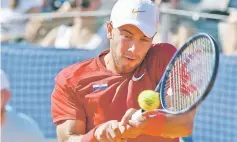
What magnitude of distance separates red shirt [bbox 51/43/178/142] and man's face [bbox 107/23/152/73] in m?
0.09

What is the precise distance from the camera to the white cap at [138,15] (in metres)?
3.94

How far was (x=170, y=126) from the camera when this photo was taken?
3.80 metres

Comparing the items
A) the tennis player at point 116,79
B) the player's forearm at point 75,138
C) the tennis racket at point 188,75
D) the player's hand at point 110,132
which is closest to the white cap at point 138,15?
the tennis player at point 116,79

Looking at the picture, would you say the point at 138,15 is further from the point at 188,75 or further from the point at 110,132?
the point at 110,132

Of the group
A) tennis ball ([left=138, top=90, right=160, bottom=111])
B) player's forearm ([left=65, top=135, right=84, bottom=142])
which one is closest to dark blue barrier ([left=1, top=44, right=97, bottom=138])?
player's forearm ([left=65, top=135, right=84, bottom=142])

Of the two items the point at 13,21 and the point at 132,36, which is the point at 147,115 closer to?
the point at 132,36

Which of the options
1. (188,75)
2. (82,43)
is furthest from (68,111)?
(82,43)

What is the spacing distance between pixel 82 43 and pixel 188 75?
422 cm

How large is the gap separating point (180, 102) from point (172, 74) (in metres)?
0.20

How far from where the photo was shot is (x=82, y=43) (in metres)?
8.05

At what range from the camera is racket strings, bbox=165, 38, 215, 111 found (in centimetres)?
366

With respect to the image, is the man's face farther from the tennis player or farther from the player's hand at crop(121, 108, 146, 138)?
the player's hand at crop(121, 108, 146, 138)

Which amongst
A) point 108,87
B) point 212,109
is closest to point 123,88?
point 108,87

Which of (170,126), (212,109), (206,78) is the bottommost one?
(212,109)
